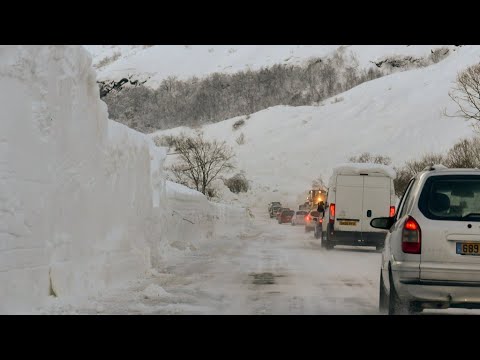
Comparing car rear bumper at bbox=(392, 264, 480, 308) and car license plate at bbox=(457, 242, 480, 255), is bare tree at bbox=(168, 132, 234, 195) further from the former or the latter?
car license plate at bbox=(457, 242, 480, 255)

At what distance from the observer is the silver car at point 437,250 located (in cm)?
840

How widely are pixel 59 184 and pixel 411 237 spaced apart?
4.98 meters

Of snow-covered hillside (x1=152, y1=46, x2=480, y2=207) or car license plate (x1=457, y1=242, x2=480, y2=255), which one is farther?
snow-covered hillside (x1=152, y1=46, x2=480, y2=207)

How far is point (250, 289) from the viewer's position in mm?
13062

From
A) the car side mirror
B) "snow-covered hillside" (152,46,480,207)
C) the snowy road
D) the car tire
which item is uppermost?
"snow-covered hillside" (152,46,480,207)

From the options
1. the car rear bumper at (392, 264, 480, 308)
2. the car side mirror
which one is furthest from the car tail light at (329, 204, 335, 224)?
the car rear bumper at (392, 264, 480, 308)

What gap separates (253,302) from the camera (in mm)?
11219

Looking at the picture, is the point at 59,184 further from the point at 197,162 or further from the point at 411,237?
the point at 197,162

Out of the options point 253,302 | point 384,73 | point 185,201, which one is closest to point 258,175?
point 384,73

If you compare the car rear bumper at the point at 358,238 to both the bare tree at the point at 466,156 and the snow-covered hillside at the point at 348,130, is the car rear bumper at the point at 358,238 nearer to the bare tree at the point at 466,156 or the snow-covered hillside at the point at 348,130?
the bare tree at the point at 466,156

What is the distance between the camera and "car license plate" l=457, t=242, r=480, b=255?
27.5 ft
